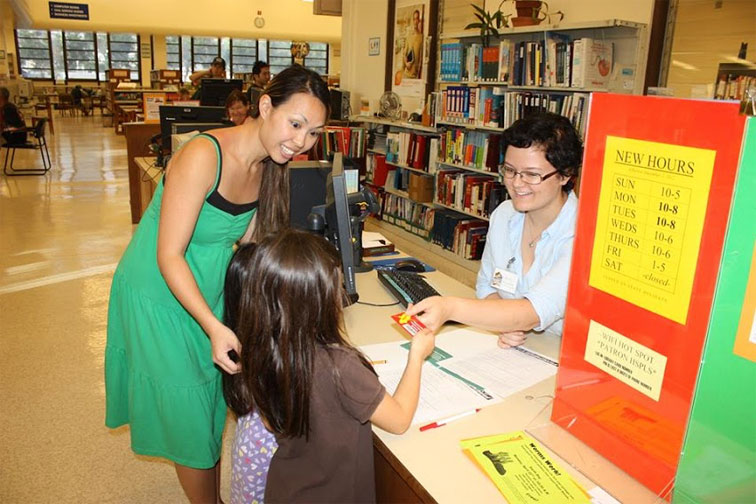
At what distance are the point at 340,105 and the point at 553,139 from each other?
5.74m

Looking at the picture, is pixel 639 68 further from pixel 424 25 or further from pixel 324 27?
pixel 324 27

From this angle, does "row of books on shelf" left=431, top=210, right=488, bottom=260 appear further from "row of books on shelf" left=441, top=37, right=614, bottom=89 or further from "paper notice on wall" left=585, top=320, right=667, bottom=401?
"paper notice on wall" left=585, top=320, right=667, bottom=401

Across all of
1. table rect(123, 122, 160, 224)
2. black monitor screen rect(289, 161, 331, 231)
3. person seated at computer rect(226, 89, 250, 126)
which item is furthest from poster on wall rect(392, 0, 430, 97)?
black monitor screen rect(289, 161, 331, 231)

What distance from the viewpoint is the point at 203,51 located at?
19.2 m

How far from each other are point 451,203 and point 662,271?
4.39 meters

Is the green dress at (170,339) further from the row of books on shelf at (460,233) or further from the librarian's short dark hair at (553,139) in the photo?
the row of books on shelf at (460,233)

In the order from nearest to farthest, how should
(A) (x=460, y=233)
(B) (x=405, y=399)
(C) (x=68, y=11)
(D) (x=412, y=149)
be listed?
(B) (x=405, y=399) → (A) (x=460, y=233) → (D) (x=412, y=149) → (C) (x=68, y=11)

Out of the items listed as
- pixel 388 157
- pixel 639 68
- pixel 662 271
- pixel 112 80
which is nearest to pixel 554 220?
pixel 662 271

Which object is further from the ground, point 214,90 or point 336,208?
point 214,90

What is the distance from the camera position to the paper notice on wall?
990 millimetres

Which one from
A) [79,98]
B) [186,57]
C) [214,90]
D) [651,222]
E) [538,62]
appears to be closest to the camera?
[651,222]

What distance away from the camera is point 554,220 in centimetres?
187

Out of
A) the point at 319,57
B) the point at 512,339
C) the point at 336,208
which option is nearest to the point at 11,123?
the point at 336,208

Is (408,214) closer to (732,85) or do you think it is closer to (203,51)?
(732,85)
